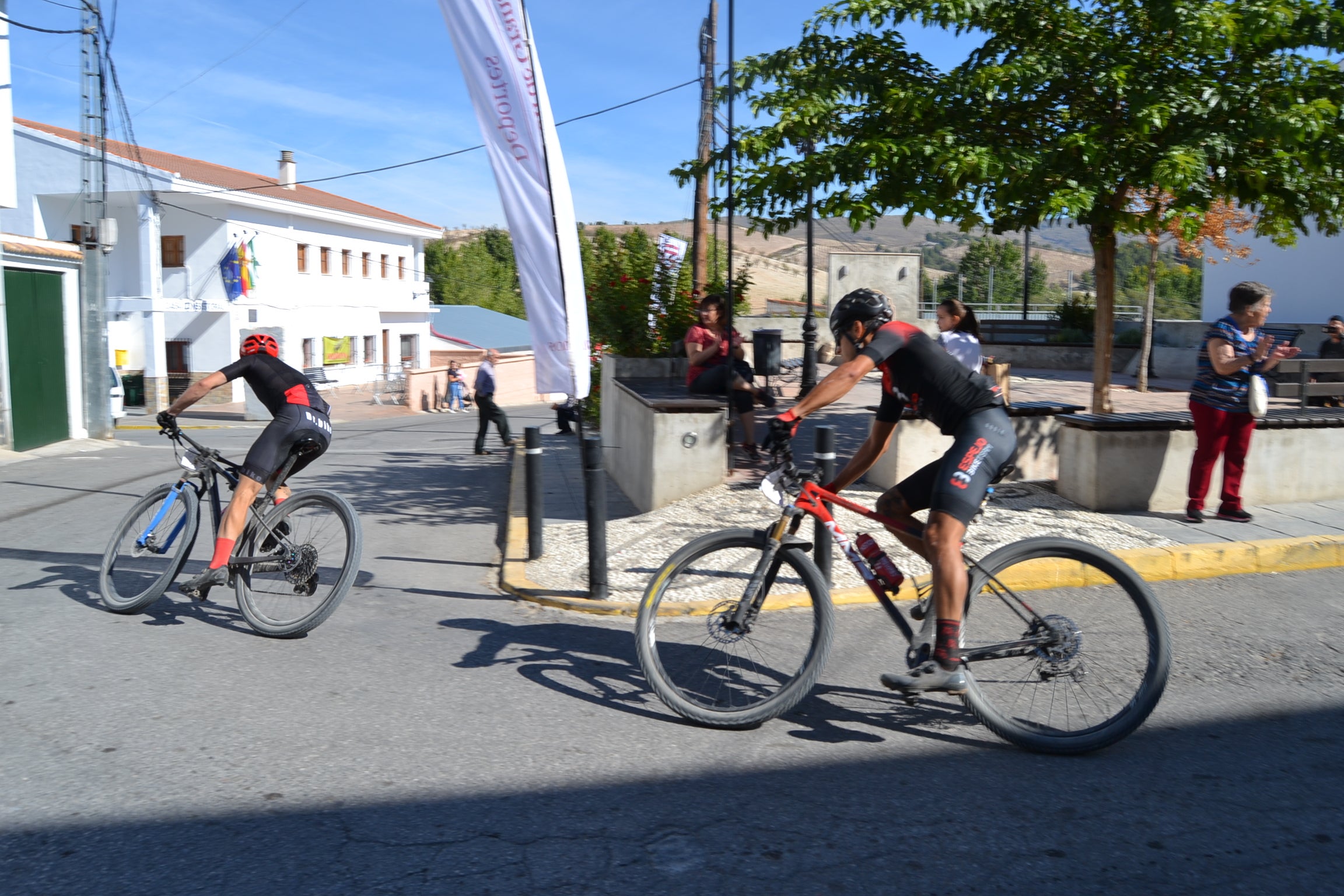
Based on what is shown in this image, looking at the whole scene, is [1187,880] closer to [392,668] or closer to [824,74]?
[392,668]

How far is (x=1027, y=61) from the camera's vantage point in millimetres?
8664

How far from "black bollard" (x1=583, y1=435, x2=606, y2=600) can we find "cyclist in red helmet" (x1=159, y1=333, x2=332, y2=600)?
159 cm

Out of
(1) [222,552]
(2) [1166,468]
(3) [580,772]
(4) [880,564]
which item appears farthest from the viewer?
(2) [1166,468]

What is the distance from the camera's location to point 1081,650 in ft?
13.4

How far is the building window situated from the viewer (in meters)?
39.2

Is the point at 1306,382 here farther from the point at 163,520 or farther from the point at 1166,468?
the point at 163,520

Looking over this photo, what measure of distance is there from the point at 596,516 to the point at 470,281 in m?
81.2

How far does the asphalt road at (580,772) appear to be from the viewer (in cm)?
314

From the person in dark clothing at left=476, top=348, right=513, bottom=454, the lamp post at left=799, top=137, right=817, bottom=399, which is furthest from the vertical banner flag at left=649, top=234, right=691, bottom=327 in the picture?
Result: the person in dark clothing at left=476, top=348, right=513, bottom=454

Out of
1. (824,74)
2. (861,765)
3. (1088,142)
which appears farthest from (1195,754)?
(824,74)

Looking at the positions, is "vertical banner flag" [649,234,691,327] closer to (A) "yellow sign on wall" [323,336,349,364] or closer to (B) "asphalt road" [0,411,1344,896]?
(B) "asphalt road" [0,411,1344,896]

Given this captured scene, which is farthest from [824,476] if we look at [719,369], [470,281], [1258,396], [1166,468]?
[470,281]

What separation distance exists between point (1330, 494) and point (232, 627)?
8.35m

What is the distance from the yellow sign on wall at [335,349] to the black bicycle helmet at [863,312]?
4274 centimetres
